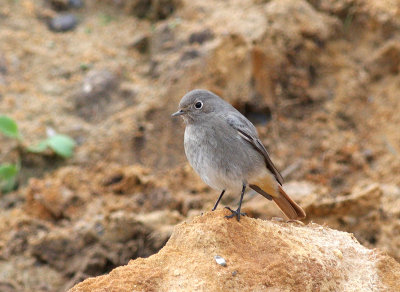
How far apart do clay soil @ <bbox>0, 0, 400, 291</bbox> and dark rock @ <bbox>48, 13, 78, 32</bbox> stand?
97 millimetres

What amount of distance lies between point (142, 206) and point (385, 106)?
11.1ft

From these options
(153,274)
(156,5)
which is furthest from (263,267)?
(156,5)

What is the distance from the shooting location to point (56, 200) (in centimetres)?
584

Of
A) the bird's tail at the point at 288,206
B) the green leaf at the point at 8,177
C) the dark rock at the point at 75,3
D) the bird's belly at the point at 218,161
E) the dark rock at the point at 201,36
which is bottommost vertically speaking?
the green leaf at the point at 8,177

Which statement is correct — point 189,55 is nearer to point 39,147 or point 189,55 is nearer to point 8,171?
point 39,147

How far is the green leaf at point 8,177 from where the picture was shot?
241 inches

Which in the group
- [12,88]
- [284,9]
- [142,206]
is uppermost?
[284,9]

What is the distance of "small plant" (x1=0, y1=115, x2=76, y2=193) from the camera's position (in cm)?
610

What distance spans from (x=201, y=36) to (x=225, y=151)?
10.4 ft

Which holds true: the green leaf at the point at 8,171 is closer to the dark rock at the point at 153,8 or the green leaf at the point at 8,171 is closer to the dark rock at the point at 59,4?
the dark rock at the point at 59,4

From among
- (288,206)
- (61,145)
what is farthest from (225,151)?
(61,145)

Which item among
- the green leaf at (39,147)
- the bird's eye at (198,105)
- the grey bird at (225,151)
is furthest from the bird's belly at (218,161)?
the green leaf at (39,147)

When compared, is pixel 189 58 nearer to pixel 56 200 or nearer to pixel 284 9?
pixel 284 9

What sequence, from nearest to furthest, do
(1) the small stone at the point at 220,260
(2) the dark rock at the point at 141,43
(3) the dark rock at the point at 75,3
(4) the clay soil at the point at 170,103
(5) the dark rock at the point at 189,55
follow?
(1) the small stone at the point at 220,260, (4) the clay soil at the point at 170,103, (5) the dark rock at the point at 189,55, (2) the dark rock at the point at 141,43, (3) the dark rock at the point at 75,3
